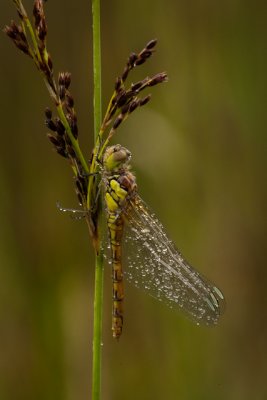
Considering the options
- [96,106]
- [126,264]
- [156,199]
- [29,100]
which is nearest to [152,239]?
[126,264]

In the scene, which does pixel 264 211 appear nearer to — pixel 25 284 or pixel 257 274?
pixel 257 274

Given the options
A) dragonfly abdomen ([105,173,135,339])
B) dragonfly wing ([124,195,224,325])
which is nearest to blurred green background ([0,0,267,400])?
dragonfly wing ([124,195,224,325])

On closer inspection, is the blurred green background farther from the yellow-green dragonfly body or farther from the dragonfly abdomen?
the dragonfly abdomen

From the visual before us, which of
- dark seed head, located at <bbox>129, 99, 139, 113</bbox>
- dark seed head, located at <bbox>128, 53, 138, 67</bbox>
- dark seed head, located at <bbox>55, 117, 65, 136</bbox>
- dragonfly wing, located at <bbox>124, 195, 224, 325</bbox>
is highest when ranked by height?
dark seed head, located at <bbox>128, 53, 138, 67</bbox>

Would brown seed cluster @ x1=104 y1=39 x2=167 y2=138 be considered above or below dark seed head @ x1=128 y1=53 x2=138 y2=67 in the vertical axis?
below

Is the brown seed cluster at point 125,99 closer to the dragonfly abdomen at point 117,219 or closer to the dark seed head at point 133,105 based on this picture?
the dark seed head at point 133,105

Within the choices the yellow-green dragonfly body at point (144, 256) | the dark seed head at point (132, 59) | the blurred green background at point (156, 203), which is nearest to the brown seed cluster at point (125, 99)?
the dark seed head at point (132, 59)

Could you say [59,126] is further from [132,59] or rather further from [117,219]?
[117,219]
